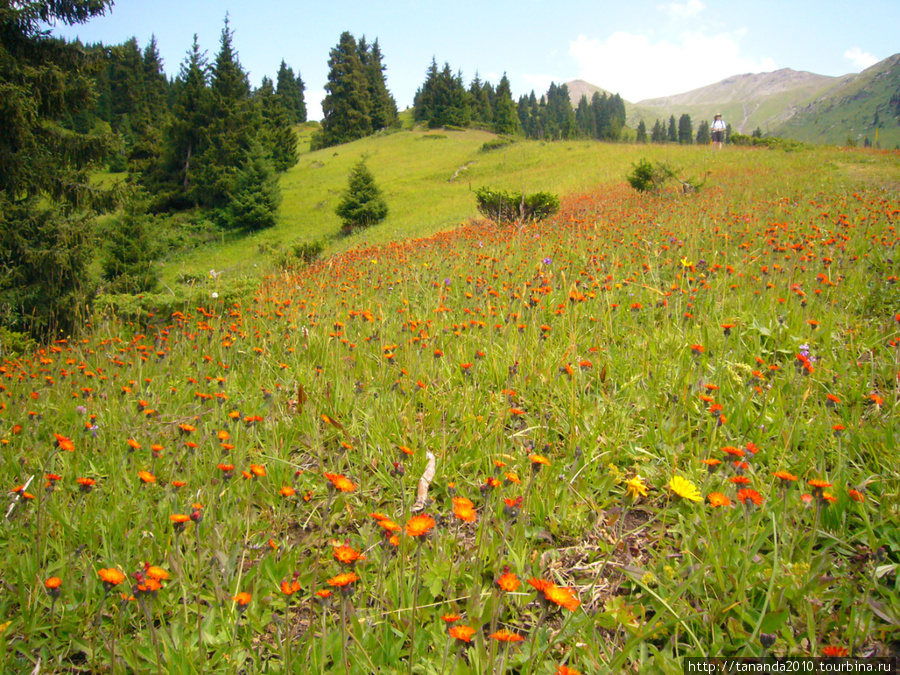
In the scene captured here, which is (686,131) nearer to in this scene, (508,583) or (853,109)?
(508,583)

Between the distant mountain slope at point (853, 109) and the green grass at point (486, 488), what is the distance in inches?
5987

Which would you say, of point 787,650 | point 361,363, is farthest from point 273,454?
point 787,650

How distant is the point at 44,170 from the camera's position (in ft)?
26.3

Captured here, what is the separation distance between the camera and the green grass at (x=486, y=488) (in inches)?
50.9

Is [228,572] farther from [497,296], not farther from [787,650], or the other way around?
[497,296]

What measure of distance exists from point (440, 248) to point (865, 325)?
15.1 ft

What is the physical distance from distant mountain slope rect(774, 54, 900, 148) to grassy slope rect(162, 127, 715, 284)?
5070 inches

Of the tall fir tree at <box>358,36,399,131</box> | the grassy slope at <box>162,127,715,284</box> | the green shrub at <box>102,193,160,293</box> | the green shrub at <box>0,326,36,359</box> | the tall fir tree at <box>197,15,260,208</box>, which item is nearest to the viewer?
the green shrub at <box>0,326,36,359</box>

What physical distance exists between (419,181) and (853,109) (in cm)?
17793

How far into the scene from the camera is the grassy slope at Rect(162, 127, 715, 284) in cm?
1588

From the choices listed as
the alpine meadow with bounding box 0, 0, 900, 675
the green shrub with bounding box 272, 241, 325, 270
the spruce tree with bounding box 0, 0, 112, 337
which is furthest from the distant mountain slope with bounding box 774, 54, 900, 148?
the alpine meadow with bounding box 0, 0, 900, 675

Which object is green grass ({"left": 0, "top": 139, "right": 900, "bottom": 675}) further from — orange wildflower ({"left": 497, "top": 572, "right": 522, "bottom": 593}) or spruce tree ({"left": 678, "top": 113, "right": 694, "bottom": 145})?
spruce tree ({"left": 678, "top": 113, "right": 694, "bottom": 145})

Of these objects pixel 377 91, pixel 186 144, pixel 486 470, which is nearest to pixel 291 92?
pixel 377 91

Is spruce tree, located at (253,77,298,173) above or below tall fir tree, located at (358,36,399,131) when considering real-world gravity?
below
